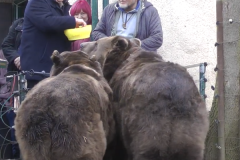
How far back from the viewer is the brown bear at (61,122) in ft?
15.3

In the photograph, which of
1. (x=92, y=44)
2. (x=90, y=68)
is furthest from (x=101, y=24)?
(x=90, y=68)

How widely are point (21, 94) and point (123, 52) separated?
5.68ft

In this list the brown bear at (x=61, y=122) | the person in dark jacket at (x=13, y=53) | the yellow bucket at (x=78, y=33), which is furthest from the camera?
the person in dark jacket at (x=13, y=53)

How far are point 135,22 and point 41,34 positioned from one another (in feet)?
4.55

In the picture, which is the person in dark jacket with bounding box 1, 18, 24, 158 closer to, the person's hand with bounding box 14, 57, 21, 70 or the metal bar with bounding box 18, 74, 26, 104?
the person's hand with bounding box 14, 57, 21, 70

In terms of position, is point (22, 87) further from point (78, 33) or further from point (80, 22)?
point (80, 22)

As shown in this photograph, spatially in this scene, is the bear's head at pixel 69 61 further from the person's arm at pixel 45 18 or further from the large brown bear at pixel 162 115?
the person's arm at pixel 45 18

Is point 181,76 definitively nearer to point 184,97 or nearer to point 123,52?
point 184,97

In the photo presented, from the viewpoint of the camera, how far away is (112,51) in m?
6.65

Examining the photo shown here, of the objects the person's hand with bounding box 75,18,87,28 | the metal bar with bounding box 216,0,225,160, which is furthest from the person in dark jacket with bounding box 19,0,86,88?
the metal bar with bounding box 216,0,225,160

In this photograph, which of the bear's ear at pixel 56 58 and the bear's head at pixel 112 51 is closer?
the bear's ear at pixel 56 58

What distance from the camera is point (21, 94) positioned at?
7.39 m

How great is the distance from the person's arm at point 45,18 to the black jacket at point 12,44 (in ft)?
3.80

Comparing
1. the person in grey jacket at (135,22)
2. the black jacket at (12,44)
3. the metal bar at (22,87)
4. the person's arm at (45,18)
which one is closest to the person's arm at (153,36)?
the person in grey jacket at (135,22)
